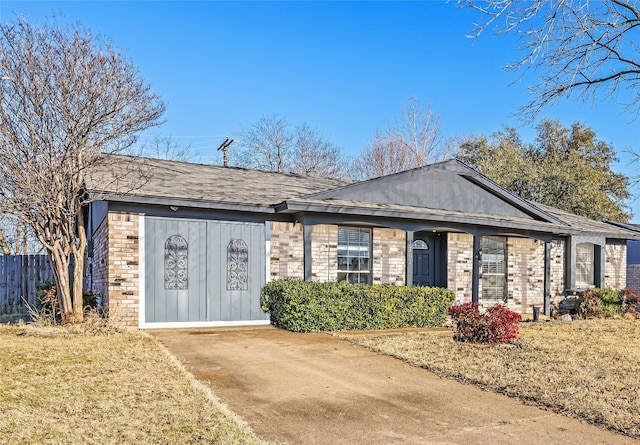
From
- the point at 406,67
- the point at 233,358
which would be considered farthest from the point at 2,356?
the point at 406,67

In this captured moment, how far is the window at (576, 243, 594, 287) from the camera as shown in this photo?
1792cm

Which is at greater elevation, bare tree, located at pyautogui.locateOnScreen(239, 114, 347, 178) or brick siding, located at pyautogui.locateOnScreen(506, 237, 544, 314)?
bare tree, located at pyautogui.locateOnScreen(239, 114, 347, 178)

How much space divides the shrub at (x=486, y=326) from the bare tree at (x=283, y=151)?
90.1 ft

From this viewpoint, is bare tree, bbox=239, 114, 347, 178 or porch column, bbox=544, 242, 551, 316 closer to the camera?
porch column, bbox=544, 242, 551, 316

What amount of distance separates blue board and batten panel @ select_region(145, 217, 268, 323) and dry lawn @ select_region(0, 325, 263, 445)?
2727 millimetres

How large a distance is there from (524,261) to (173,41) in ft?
39.4

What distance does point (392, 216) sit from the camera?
42.1 ft

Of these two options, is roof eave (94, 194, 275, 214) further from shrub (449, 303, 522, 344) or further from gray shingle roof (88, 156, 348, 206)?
shrub (449, 303, 522, 344)

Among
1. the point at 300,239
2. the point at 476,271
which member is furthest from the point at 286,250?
the point at 476,271

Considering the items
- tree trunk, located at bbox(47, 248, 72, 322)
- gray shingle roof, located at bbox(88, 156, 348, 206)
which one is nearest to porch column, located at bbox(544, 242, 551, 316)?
gray shingle roof, located at bbox(88, 156, 348, 206)

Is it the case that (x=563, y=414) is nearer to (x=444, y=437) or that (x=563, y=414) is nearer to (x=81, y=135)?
(x=444, y=437)

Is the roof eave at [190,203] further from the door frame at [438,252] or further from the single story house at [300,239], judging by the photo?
the door frame at [438,252]

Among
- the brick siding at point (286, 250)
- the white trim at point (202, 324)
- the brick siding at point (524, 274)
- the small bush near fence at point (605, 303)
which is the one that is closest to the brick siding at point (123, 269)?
the white trim at point (202, 324)

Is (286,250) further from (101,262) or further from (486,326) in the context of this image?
(486,326)
